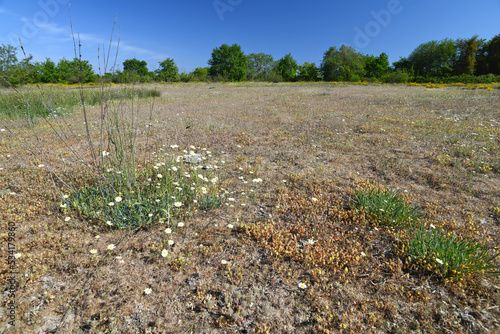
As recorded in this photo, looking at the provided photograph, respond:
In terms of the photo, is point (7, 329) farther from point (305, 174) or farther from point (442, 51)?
point (442, 51)

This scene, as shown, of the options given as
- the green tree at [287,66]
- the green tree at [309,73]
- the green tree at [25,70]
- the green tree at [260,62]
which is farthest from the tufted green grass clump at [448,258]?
the green tree at [260,62]

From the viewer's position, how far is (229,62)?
63.8 metres

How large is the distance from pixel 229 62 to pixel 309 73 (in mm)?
22073

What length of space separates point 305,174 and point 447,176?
294 centimetres

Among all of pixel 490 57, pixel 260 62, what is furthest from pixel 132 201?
pixel 260 62

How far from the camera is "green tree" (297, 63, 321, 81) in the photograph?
58.3 m

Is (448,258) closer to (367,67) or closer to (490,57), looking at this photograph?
(490,57)

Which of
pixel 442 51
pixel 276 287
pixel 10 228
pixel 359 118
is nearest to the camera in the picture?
pixel 276 287

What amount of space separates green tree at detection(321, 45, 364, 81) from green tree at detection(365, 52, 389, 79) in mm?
1447

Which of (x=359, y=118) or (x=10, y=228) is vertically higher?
(x=359, y=118)

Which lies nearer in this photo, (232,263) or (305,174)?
(232,263)

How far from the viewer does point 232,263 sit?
8.54 feet

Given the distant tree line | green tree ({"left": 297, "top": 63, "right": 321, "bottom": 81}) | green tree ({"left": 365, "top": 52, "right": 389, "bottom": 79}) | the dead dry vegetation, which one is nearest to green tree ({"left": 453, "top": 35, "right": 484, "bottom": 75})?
the distant tree line

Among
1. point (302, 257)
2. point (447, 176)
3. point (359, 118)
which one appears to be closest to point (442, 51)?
point (359, 118)
